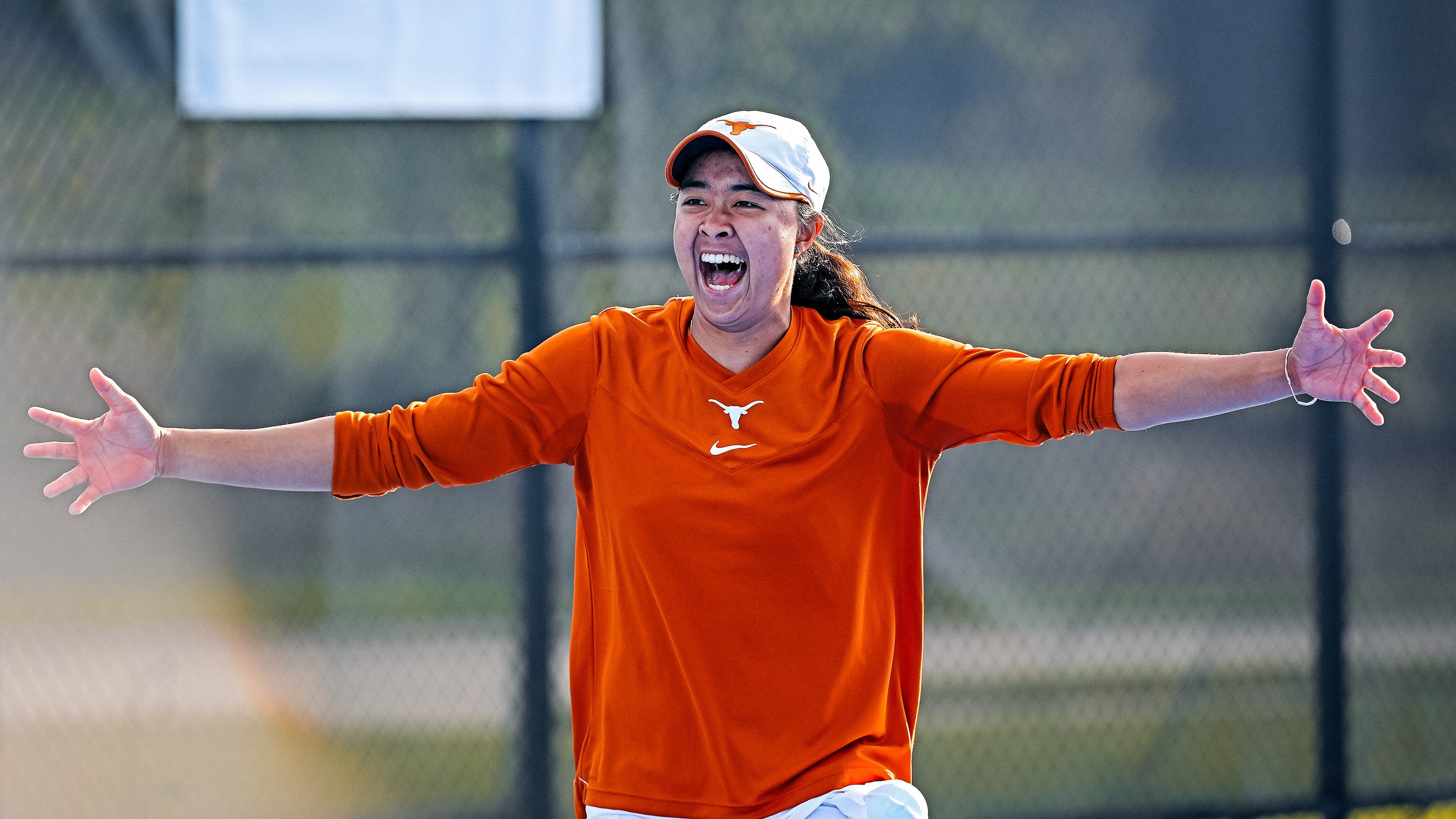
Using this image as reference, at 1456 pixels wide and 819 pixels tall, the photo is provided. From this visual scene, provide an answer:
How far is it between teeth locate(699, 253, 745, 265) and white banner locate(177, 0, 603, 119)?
1.66 meters

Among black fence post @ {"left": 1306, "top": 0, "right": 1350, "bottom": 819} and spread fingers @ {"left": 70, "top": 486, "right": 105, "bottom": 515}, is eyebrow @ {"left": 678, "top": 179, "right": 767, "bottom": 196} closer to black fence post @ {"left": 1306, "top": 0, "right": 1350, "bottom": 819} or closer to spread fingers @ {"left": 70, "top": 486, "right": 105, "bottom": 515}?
spread fingers @ {"left": 70, "top": 486, "right": 105, "bottom": 515}

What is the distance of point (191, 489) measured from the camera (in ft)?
11.8

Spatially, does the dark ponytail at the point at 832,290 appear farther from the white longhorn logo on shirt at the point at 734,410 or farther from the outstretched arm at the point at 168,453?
the outstretched arm at the point at 168,453

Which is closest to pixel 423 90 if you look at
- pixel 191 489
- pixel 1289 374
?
pixel 191 489

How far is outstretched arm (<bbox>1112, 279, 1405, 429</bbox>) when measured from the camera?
192 centimetres

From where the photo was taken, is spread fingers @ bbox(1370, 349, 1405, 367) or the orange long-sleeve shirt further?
the orange long-sleeve shirt

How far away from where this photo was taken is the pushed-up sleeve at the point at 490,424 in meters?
2.19

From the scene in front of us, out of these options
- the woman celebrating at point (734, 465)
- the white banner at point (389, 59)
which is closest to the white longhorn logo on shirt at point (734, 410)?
the woman celebrating at point (734, 465)

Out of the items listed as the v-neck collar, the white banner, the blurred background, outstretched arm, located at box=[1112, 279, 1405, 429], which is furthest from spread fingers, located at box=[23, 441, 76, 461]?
the white banner

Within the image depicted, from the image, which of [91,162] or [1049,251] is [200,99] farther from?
[1049,251]

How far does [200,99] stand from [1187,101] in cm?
289

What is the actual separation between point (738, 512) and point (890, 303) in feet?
6.21

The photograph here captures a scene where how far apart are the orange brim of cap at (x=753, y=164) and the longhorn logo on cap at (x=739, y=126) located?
0.03 metres

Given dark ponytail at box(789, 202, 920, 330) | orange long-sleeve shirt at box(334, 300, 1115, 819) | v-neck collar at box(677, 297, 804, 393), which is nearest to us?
orange long-sleeve shirt at box(334, 300, 1115, 819)
